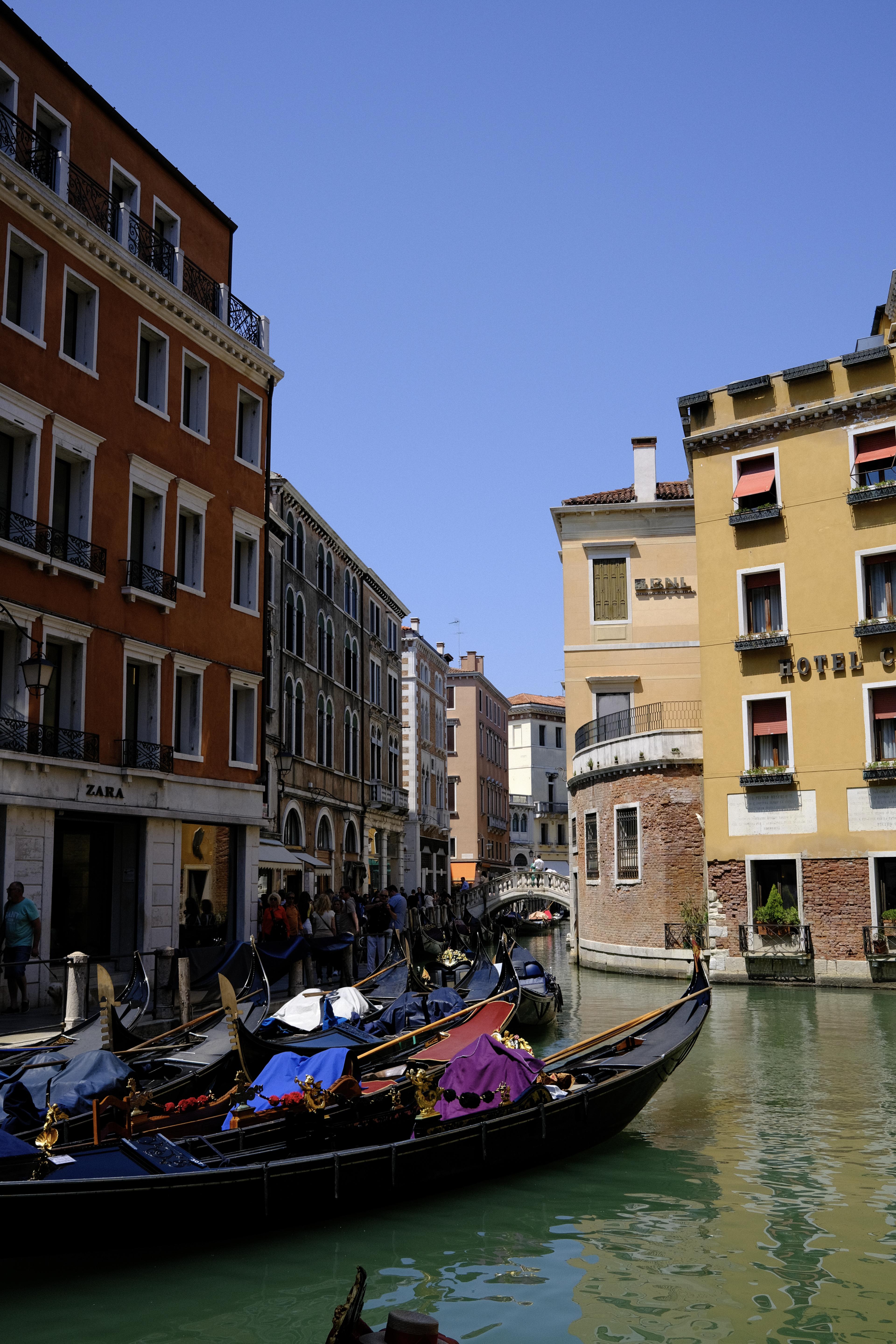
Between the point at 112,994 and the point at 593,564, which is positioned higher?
the point at 593,564

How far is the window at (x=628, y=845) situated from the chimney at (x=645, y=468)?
7850 millimetres

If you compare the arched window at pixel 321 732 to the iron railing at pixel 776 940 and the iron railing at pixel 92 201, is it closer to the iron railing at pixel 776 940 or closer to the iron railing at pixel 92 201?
the iron railing at pixel 776 940

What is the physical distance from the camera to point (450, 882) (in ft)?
164

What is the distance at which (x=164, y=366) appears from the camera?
15.9 m

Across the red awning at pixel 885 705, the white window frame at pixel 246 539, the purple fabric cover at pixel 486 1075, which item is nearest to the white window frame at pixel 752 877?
the red awning at pixel 885 705

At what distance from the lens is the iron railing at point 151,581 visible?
14.8 metres

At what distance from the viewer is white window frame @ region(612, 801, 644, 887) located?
2292 cm

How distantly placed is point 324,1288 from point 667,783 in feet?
56.4

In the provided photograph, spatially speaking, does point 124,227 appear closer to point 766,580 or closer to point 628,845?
point 766,580

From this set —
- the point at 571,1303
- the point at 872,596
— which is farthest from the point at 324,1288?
the point at 872,596

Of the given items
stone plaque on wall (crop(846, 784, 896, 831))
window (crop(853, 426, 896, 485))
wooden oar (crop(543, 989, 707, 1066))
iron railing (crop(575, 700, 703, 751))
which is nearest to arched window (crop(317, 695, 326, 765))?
iron railing (crop(575, 700, 703, 751))

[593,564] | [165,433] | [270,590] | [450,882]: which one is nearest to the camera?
[165,433]

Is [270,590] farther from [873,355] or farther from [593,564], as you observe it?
[873,355]

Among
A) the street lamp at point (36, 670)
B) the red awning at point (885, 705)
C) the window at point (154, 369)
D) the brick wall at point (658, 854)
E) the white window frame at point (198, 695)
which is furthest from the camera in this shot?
the brick wall at point (658, 854)
